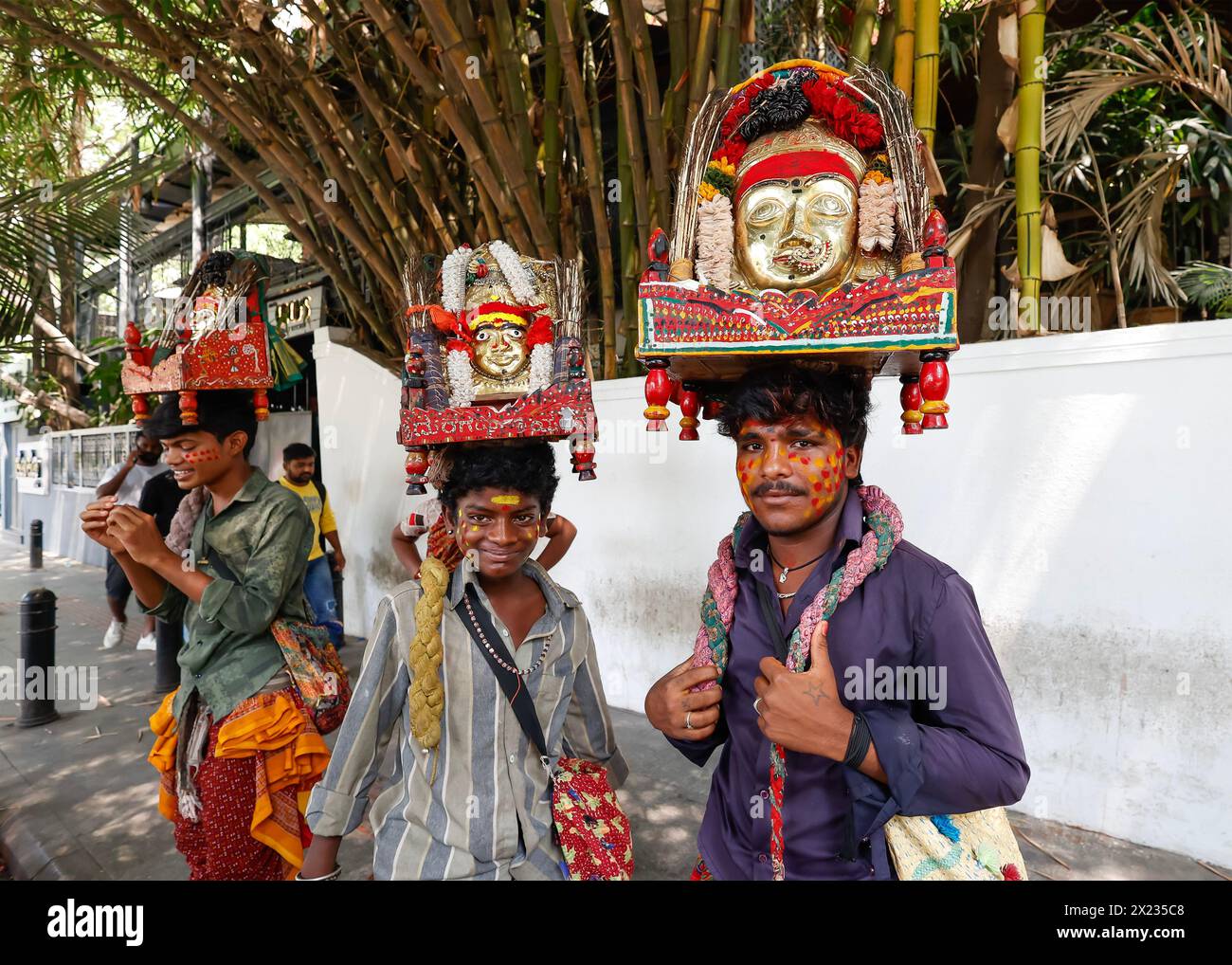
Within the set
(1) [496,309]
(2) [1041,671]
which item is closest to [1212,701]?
(2) [1041,671]

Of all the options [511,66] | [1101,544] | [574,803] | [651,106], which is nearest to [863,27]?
[651,106]

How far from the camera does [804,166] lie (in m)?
1.67

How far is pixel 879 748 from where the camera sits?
4.47 ft

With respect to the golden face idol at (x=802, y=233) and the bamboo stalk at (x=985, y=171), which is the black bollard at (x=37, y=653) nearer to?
the golden face idol at (x=802, y=233)

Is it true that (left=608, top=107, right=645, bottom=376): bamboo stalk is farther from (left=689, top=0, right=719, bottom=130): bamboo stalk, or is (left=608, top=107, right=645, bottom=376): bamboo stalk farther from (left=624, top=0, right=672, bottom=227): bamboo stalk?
(left=689, top=0, right=719, bottom=130): bamboo stalk

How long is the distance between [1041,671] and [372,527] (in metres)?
5.56

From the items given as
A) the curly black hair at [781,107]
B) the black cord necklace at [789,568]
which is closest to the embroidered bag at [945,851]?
the black cord necklace at [789,568]

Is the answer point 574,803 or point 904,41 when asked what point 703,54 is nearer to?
point 904,41

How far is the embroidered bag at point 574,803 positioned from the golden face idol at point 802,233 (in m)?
1.18

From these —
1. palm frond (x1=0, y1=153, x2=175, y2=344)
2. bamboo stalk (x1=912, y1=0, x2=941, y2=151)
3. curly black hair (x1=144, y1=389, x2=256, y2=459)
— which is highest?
bamboo stalk (x1=912, y1=0, x2=941, y2=151)

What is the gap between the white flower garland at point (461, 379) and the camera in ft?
7.77

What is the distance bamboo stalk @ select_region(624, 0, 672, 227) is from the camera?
3.52 m

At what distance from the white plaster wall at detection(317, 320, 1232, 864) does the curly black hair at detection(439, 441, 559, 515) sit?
2.40 metres

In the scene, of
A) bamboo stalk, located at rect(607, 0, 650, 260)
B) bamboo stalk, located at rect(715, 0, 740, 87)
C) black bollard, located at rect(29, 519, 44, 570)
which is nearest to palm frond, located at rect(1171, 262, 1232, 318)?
bamboo stalk, located at rect(715, 0, 740, 87)
